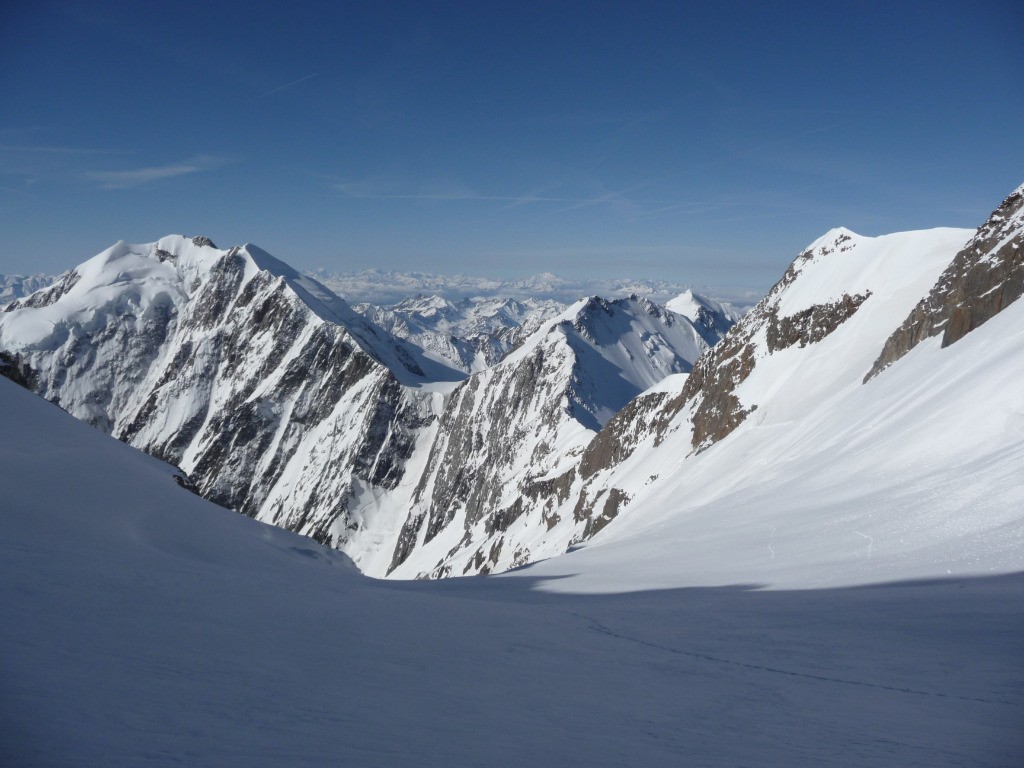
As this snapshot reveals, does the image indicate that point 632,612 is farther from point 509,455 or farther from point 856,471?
point 509,455

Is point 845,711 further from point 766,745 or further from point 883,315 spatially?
point 883,315

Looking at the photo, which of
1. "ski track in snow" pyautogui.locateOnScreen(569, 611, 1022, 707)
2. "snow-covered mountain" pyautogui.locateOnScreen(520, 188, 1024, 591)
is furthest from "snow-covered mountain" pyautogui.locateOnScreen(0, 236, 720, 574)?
"ski track in snow" pyautogui.locateOnScreen(569, 611, 1022, 707)

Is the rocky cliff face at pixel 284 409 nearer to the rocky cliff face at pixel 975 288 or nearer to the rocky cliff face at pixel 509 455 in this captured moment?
the rocky cliff face at pixel 509 455

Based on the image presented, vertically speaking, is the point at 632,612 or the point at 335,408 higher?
the point at 335,408

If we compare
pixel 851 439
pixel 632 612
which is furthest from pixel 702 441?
pixel 632 612

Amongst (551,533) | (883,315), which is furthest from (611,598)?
(551,533)
